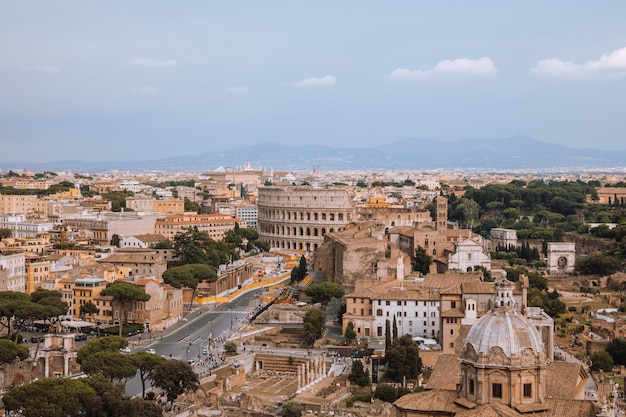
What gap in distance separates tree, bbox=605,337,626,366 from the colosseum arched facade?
Result: 138ft

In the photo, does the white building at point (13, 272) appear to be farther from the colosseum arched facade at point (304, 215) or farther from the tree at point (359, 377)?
the colosseum arched facade at point (304, 215)

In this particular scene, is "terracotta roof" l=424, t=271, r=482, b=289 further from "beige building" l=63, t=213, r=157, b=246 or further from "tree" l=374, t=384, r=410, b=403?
"beige building" l=63, t=213, r=157, b=246

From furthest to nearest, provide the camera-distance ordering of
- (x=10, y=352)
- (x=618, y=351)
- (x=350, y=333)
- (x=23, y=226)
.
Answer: (x=23, y=226), (x=350, y=333), (x=618, y=351), (x=10, y=352)

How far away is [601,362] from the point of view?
111 feet

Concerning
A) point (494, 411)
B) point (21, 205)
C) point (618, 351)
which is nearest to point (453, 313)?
point (618, 351)

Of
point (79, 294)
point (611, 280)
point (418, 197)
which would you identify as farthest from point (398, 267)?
point (418, 197)

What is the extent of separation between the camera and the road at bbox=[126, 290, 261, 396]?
36588mm

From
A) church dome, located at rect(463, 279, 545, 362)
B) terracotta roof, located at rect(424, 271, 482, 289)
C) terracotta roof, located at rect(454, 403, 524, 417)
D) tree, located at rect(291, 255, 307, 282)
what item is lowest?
tree, located at rect(291, 255, 307, 282)

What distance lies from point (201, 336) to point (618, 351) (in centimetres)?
1703

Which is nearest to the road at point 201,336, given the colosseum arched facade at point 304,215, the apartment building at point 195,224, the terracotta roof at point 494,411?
the terracotta roof at point 494,411

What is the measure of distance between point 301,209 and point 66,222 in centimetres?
1904

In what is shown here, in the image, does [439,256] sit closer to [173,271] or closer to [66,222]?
[173,271]

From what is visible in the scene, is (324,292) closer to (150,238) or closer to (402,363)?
(402,363)

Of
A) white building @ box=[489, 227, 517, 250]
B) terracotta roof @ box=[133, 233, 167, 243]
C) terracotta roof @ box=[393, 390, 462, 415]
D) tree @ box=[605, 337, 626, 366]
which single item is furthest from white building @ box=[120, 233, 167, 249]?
terracotta roof @ box=[393, 390, 462, 415]
